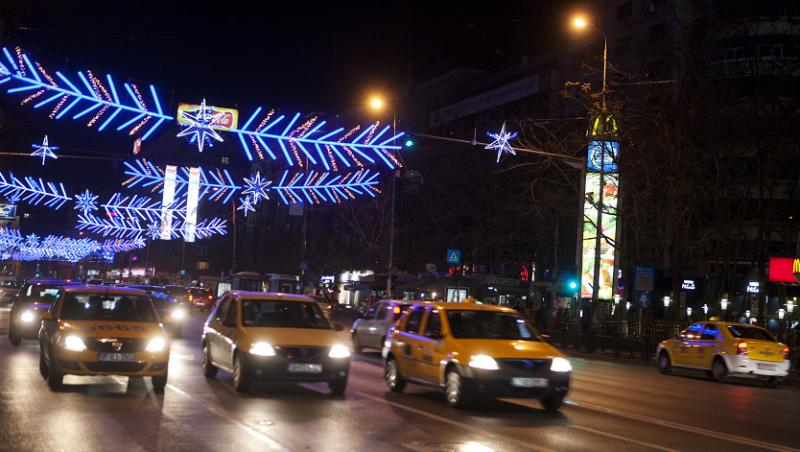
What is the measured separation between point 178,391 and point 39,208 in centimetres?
12007

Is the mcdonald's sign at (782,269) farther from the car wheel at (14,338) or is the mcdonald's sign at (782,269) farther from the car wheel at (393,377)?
the car wheel at (14,338)

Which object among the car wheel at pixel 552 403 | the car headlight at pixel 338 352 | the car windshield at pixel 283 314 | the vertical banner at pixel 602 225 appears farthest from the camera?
the vertical banner at pixel 602 225

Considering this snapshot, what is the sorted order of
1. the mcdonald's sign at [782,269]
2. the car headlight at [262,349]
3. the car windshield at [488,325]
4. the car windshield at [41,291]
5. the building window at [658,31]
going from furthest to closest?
the building window at [658,31], the mcdonald's sign at [782,269], the car windshield at [41,291], the car windshield at [488,325], the car headlight at [262,349]

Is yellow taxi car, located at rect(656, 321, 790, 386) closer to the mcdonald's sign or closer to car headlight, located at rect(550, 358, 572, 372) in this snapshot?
the mcdonald's sign

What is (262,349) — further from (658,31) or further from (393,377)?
(658,31)

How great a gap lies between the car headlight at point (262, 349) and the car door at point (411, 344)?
2.28 metres

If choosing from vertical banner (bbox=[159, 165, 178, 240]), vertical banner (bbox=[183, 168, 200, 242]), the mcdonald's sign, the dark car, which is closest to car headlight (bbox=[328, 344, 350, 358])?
the dark car

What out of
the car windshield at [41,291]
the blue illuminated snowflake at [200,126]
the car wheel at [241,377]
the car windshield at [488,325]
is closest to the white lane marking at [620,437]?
the car windshield at [488,325]

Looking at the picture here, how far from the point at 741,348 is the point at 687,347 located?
6.49 ft

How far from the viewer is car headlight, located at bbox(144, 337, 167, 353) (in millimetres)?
13680

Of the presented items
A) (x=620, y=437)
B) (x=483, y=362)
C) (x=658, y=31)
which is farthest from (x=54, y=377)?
(x=658, y=31)

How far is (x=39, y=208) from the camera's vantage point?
125000 mm

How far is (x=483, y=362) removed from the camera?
12.9 metres

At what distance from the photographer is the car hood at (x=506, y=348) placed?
13000 mm
